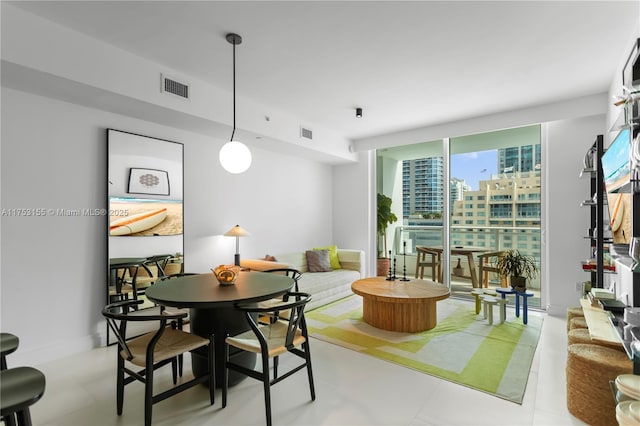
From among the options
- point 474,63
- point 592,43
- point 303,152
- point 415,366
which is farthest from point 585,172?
point 303,152

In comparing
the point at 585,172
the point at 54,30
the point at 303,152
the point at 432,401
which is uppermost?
the point at 54,30

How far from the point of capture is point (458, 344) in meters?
3.43

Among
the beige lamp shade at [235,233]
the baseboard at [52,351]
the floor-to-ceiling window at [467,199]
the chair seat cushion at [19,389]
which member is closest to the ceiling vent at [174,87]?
the beige lamp shade at [235,233]

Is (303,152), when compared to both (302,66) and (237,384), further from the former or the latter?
(237,384)

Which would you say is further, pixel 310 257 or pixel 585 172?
pixel 310 257

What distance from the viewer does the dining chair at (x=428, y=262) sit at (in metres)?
5.76

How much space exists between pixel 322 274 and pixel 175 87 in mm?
3471

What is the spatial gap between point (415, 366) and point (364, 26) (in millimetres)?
2958

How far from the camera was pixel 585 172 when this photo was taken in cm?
337

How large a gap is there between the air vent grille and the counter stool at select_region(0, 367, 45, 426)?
9.33 ft

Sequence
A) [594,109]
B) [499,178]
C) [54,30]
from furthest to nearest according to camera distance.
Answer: [499,178] < [594,109] < [54,30]

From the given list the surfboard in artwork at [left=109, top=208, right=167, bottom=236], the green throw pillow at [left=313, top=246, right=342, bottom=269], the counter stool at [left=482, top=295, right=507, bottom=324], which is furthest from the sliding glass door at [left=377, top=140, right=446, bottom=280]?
the surfboard in artwork at [left=109, top=208, right=167, bottom=236]

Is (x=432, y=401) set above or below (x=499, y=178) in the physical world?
below

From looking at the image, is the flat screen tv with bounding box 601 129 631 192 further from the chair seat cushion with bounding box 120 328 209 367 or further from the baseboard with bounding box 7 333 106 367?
the baseboard with bounding box 7 333 106 367
